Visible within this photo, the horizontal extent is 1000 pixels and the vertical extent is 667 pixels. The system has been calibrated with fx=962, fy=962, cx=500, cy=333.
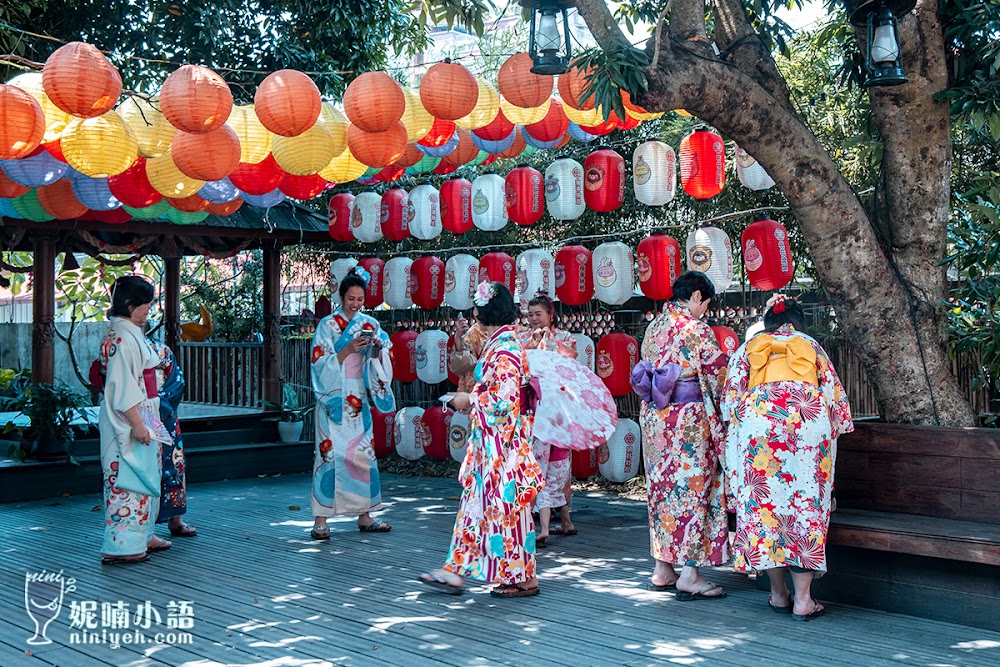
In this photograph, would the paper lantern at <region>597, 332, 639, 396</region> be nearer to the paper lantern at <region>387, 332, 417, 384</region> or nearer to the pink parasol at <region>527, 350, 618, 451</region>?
the paper lantern at <region>387, 332, 417, 384</region>

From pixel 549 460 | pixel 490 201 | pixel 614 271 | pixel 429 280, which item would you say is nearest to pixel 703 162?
pixel 614 271

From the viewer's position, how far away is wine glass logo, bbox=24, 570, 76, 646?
4.57 metres

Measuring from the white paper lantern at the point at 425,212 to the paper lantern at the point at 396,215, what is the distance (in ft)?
0.81

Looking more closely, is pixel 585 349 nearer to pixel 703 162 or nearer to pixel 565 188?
pixel 565 188

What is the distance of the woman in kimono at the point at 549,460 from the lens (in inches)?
259

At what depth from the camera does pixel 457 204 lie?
29.6 feet

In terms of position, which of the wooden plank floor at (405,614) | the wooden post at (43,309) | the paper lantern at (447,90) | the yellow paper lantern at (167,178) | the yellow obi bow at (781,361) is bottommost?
the wooden plank floor at (405,614)

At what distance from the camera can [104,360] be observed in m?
6.09

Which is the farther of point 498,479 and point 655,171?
point 655,171

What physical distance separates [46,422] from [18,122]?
403 centimetres

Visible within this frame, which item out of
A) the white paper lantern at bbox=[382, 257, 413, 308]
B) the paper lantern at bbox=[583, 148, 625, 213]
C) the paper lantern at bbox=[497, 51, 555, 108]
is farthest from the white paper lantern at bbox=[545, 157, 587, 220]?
the white paper lantern at bbox=[382, 257, 413, 308]

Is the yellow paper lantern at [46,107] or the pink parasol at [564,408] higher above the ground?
the yellow paper lantern at [46,107]

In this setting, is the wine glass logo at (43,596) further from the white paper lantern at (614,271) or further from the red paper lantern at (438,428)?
the white paper lantern at (614,271)

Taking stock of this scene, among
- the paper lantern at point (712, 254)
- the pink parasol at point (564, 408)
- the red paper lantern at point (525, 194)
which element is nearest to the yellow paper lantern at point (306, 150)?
the red paper lantern at point (525, 194)
